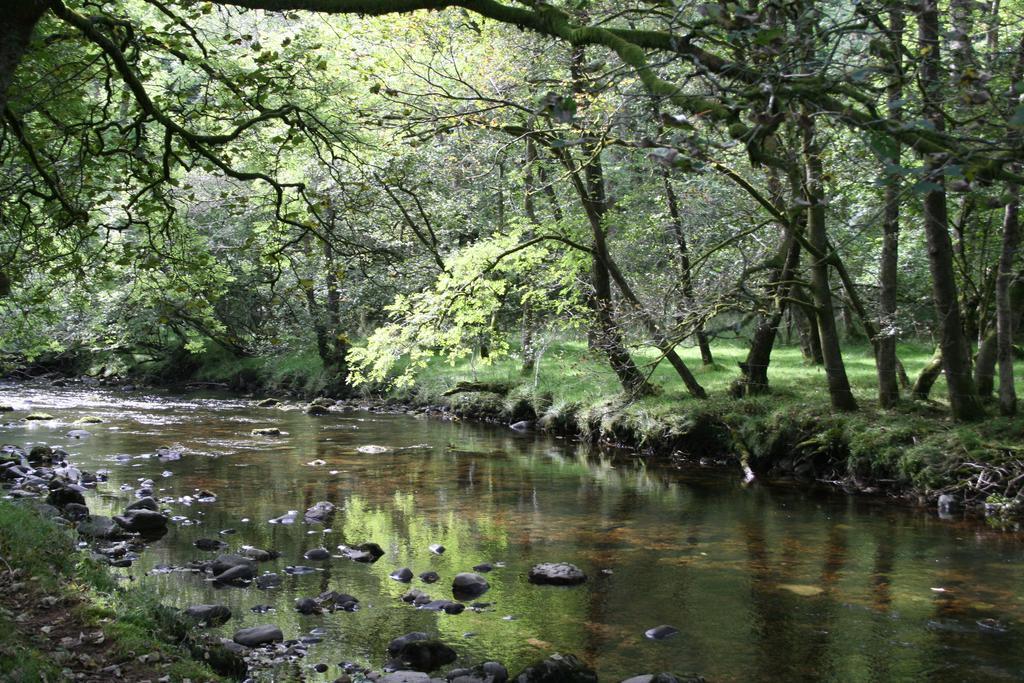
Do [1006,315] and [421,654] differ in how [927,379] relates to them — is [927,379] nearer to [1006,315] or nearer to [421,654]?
[1006,315]

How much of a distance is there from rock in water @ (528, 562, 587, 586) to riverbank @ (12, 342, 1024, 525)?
6393 millimetres

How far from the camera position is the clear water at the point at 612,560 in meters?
7.25

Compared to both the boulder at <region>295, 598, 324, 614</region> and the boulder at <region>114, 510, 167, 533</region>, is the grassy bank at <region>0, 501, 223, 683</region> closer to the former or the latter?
the boulder at <region>295, 598, 324, 614</region>

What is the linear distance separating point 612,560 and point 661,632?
248 centimetres

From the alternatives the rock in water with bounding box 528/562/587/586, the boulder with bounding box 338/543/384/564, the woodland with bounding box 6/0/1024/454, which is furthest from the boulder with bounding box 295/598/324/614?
the woodland with bounding box 6/0/1024/454

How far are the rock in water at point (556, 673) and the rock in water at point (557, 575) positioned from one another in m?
2.59

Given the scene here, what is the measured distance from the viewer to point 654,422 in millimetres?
18406

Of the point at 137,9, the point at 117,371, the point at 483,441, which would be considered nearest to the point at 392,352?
the point at 483,441

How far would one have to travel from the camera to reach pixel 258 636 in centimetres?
718

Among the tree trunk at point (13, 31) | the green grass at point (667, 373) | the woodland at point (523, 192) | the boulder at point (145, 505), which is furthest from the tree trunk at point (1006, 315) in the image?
the tree trunk at point (13, 31)

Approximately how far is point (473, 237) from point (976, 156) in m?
25.9

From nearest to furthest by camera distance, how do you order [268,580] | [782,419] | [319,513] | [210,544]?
[268,580]
[210,544]
[319,513]
[782,419]

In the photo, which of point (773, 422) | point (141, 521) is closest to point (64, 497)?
point (141, 521)

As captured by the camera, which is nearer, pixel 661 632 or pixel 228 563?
pixel 661 632
